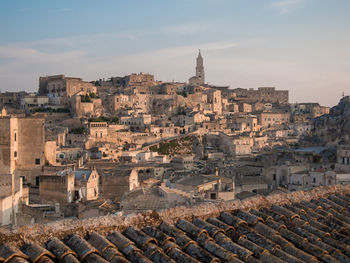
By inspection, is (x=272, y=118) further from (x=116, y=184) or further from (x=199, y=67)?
(x=116, y=184)

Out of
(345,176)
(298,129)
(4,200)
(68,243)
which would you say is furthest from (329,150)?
(68,243)

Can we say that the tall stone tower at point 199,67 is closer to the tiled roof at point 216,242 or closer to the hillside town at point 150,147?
the hillside town at point 150,147

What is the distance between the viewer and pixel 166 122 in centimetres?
6269

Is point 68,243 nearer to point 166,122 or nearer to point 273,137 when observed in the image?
point 166,122

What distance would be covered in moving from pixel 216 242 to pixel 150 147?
160 feet

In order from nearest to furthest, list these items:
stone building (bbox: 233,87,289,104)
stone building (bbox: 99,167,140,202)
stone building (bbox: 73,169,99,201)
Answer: stone building (bbox: 73,169,99,201) → stone building (bbox: 99,167,140,202) → stone building (bbox: 233,87,289,104)

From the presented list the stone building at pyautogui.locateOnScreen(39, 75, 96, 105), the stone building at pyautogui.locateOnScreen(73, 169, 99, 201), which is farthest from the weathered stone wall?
the stone building at pyautogui.locateOnScreen(39, 75, 96, 105)

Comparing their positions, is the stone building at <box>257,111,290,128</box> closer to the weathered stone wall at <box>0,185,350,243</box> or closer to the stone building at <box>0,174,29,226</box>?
the stone building at <box>0,174,29,226</box>

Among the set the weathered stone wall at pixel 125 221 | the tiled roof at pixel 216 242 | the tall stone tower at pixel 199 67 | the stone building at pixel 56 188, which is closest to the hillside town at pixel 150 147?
the stone building at pixel 56 188

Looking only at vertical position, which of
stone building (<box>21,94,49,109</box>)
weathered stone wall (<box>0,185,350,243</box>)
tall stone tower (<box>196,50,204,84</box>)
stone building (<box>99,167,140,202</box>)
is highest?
tall stone tower (<box>196,50,204,84</box>)

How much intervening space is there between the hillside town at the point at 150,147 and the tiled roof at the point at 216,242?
3245 millimetres

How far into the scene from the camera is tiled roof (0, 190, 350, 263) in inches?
160

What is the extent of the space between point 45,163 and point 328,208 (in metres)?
22.5

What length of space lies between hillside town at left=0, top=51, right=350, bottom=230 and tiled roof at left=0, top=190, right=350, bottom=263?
3245mm
